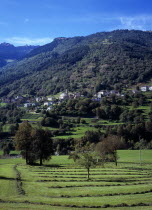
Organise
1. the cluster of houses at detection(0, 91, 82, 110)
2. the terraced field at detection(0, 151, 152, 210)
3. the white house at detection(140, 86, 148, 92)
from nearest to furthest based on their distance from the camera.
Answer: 1. the terraced field at detection(0, 151, 152, 210)
2. the cluster of houses at detection(0, 91, 82, 110)
3. the white house at detection(140, 86, 148, 92)

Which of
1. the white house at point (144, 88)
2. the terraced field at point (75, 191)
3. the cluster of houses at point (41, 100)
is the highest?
the white house at point (144, 88)

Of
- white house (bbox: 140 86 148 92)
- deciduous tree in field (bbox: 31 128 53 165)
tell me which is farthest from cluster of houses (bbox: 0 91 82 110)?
deciduous tree in field (bbox: 31 128 53 165)

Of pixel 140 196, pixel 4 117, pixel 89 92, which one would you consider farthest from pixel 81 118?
pixel 140 196

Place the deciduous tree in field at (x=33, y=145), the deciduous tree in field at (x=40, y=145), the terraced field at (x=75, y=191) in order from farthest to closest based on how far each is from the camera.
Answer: the deciduous tree in field at (x=33, y=145)
the deciduous tree in field at (x=40, y=145)
the terraced field at (x=75, y=191)

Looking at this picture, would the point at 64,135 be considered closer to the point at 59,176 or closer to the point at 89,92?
A: the point at 59,176

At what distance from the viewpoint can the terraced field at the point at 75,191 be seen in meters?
21.4

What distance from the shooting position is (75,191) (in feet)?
86.9

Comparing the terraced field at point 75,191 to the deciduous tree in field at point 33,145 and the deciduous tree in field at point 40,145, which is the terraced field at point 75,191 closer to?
the deciduous tree in field at point 40,145

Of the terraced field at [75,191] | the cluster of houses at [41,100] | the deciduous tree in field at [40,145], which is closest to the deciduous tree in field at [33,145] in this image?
the deciduous tree in field at [40,145]

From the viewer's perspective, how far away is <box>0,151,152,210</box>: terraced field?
70.1ft

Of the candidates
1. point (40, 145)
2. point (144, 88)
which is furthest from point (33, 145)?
point (144, 88)

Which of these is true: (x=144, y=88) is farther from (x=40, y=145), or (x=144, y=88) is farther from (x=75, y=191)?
(x=75, y=191)

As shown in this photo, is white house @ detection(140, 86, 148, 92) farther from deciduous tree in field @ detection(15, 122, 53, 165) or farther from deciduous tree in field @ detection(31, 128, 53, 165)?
deciduous tree in field @ detection(15, 122, 53, 165)

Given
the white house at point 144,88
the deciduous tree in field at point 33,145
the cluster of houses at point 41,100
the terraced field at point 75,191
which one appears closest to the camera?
the terraced field at point 75,191
